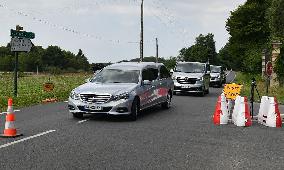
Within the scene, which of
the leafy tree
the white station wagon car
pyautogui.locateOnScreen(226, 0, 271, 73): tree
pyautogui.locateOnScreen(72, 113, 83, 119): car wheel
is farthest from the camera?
the leafy tree

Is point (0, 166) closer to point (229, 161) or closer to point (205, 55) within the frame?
point (229, 161)

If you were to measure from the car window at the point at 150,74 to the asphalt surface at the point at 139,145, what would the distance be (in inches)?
65.3

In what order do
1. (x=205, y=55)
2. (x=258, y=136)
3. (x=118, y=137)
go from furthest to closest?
1. (x=205, y=55)
2. (x=258, y=136)
3. (x=118, y=137)

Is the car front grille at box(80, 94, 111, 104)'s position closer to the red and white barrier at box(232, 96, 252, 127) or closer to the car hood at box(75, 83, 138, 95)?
the car hood at box(75, 83, 138, 95)

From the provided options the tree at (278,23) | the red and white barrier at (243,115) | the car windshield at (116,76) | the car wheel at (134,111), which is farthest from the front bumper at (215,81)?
the red and white barrier at (243,115)

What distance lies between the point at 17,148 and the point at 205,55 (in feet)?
476

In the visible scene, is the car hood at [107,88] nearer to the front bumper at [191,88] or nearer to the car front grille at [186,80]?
the front bumper at [191,88]

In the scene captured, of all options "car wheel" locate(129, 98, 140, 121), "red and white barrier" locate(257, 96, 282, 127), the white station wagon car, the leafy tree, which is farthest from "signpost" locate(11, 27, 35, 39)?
the leafy tree

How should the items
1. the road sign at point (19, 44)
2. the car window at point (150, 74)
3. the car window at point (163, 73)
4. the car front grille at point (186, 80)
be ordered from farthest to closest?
the car front grille at point (186, 80) → the road sign at point (19, 44) → the car window at point (163, 73) → the car window at point (150, 74)

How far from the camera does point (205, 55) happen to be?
151250mm

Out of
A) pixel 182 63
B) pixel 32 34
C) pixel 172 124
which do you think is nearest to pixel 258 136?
pixel 172 124

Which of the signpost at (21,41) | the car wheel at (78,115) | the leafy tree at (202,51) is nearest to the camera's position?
the car wheel at (78,115)

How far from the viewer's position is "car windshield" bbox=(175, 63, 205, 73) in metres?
27.3

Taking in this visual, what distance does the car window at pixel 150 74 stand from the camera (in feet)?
48.7
